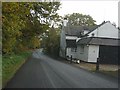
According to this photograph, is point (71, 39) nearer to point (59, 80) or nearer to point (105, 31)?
point (105, 31)

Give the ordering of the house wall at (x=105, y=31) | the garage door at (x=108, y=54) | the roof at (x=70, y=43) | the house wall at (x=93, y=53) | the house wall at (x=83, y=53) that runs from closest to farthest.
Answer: the garage door at (x=108, y=54) < the house wall at (x=93, y=53) < the house wall at (x=83, y=53) < the house wall at (x=105, y=31) < the roof at (x=70, y=43)

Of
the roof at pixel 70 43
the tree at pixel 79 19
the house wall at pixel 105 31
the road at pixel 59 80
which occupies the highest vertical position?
the tree at pixel 79 19

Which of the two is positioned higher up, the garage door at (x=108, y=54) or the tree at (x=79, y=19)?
the tree at (x=79, y=19)

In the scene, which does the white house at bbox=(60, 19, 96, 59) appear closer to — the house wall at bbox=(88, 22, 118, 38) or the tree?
the house wall at bbox=(88, 22, 118, 38)

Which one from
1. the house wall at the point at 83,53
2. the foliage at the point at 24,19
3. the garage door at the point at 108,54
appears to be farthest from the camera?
the house wall at the point at 83,53

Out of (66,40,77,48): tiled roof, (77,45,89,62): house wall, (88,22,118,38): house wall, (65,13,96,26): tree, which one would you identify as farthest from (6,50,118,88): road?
(65,13,96,26): tree

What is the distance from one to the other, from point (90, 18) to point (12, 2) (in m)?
95.5

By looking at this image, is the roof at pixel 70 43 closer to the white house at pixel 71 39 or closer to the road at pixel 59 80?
the white house at pixel 71 39

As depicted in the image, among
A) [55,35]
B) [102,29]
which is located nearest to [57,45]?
[55,35]

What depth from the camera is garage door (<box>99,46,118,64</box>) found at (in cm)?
4303

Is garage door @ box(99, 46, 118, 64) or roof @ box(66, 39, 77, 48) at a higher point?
roof @ box(66, 39, 77, 48)

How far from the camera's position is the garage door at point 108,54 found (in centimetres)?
4303

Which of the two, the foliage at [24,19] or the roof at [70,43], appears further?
the roof at [70,43]

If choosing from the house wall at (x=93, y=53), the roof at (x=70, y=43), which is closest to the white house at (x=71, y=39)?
the roof at (x=70, y=43)
